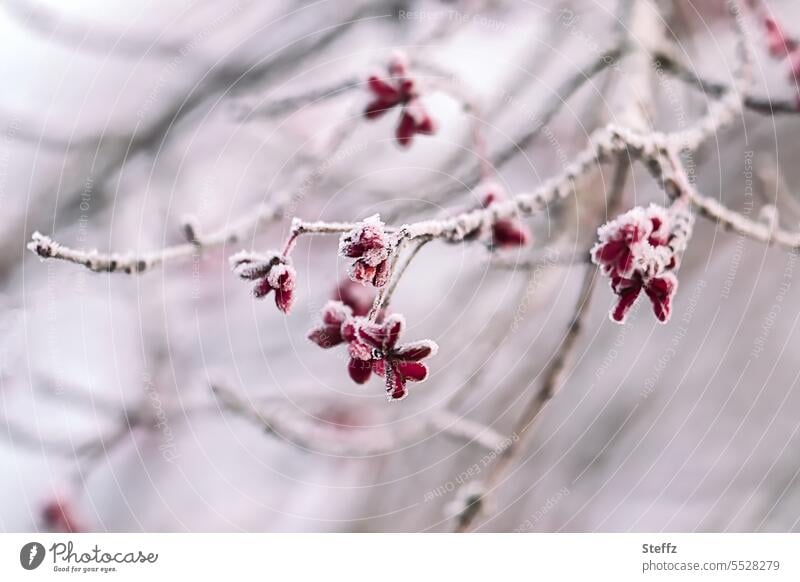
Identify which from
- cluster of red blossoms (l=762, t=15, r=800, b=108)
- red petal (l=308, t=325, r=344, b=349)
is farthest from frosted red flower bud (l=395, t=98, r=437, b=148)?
cluster of red blossoms (l=762, t=15, r=800, b=108)

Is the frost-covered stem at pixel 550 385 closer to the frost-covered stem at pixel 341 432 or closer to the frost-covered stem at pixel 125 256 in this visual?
the frost-covered stem at pixel 341 432

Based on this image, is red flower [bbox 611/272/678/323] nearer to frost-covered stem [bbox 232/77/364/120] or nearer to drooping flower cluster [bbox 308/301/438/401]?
drooping flower cluster [bbox 308/301/438/401]

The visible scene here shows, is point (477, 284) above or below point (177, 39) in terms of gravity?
below

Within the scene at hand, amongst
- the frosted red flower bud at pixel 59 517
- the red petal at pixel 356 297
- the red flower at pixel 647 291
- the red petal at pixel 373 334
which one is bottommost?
the frosted red flower bud at pixel 59 517

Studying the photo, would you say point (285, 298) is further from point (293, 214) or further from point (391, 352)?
point (293, 214)

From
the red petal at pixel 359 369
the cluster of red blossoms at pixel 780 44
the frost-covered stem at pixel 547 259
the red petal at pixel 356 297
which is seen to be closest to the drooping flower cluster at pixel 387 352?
the red petal at pixel 359 369
